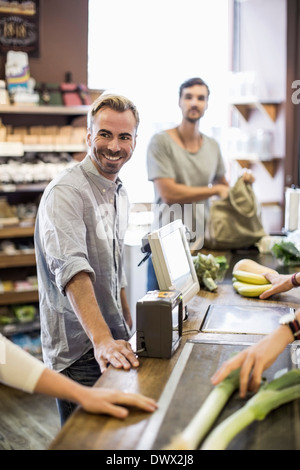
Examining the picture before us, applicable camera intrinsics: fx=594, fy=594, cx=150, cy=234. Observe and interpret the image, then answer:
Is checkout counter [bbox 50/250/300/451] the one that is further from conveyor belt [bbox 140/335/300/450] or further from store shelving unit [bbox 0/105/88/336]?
store shelving unit [bbox 0/105/88/336]

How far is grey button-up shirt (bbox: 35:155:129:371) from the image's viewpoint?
1.96 metres

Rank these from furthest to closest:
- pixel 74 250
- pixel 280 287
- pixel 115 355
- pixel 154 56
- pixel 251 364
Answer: pixel 154 56
pixel 280 287
pixel 74 250
pixel 115 355
pixel 251 364

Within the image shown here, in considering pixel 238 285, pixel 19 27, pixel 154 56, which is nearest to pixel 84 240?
pixel 238 285

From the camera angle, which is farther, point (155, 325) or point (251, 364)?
point (155, 325)

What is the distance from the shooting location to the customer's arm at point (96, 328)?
170cm

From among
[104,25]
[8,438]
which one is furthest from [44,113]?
[8,438]

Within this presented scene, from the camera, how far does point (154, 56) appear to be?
549 centimetres

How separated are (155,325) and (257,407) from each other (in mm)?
479

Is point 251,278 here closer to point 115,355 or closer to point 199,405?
point 115,355

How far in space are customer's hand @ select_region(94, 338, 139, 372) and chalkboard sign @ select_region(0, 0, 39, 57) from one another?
3405 mm

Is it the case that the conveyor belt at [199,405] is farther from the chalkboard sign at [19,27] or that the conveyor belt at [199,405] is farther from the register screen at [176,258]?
the chalkboard sign at [19,27]

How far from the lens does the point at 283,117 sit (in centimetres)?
539

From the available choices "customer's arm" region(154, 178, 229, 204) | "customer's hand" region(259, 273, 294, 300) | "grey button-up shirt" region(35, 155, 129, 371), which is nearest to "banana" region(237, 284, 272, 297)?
"customer's hand" region(259, 273, 294, 300)

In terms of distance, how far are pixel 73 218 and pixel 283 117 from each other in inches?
150
